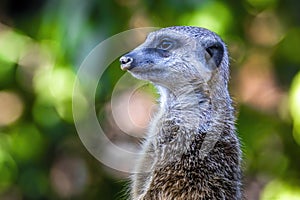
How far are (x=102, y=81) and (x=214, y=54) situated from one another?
1.05 m

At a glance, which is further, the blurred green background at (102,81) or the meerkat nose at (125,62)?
the blurred green background at (102,81)

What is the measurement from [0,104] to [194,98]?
227 centimetres

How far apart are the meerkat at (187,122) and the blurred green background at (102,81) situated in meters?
0.89

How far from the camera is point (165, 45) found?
6.76 ft

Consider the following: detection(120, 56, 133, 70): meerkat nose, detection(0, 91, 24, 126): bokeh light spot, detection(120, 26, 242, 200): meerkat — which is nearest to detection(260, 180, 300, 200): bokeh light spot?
detection(0, 91, 24, 126): bokeh light spot

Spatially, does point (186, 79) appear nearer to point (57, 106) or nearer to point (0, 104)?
point (57, 106)

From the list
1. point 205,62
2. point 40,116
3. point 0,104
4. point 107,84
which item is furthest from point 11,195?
point 205,62

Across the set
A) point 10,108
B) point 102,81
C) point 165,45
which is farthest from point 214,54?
point 10,108

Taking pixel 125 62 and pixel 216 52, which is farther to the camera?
pixel 216 52

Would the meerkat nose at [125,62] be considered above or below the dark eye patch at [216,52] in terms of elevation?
above

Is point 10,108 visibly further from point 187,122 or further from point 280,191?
point 187,122

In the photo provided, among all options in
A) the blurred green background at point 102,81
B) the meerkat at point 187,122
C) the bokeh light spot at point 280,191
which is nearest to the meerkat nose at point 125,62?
the meerkat at point 187,122

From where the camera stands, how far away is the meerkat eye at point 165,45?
206 cm

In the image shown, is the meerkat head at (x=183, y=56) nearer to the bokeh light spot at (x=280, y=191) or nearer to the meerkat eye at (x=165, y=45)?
the meerkat eye at (x=165, y=45)
